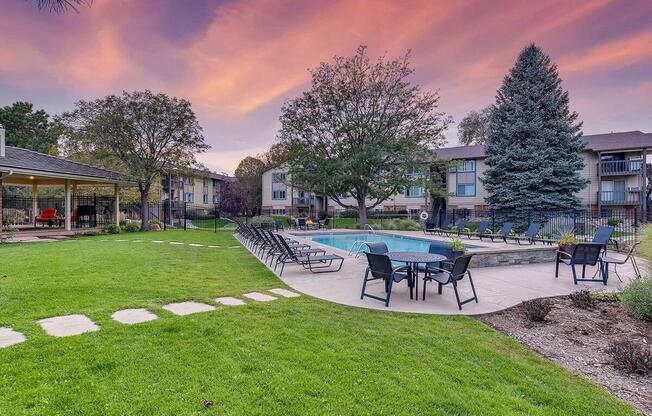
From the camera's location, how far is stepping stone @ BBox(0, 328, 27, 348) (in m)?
3.34

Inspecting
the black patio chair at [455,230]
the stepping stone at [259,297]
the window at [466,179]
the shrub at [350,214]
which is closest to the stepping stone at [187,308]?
the stepping stone at [259,297]

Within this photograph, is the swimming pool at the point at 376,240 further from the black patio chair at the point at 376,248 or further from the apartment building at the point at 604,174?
the black patio chair at the point at 376,248

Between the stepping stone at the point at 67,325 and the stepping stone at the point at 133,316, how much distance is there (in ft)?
0.96

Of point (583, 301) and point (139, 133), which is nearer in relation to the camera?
point (583, 301)

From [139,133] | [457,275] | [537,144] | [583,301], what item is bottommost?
[583,301]

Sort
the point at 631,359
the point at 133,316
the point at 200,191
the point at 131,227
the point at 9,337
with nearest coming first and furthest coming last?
the point at 631,359, the point at 9,337, the point at 133,316, the point at 131,227, the point at 200,191

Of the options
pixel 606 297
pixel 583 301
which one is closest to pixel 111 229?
pixel 583 301

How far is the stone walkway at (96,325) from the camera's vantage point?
3.56 metres

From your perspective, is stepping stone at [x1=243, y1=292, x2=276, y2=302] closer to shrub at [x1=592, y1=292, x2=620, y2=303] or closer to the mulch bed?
the mulch bed

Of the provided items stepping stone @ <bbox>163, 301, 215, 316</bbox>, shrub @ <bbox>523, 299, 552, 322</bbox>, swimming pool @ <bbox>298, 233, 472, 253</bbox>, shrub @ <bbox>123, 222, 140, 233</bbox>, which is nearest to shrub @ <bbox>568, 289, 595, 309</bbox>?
shrub @ <bbox>523, 299, 552, 322</bbox>

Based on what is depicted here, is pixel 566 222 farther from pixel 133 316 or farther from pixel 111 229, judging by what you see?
pixel 111 229

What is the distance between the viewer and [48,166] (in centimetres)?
1532

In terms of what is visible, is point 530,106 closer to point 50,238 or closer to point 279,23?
point 279,23

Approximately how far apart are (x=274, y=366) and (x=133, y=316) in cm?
234
